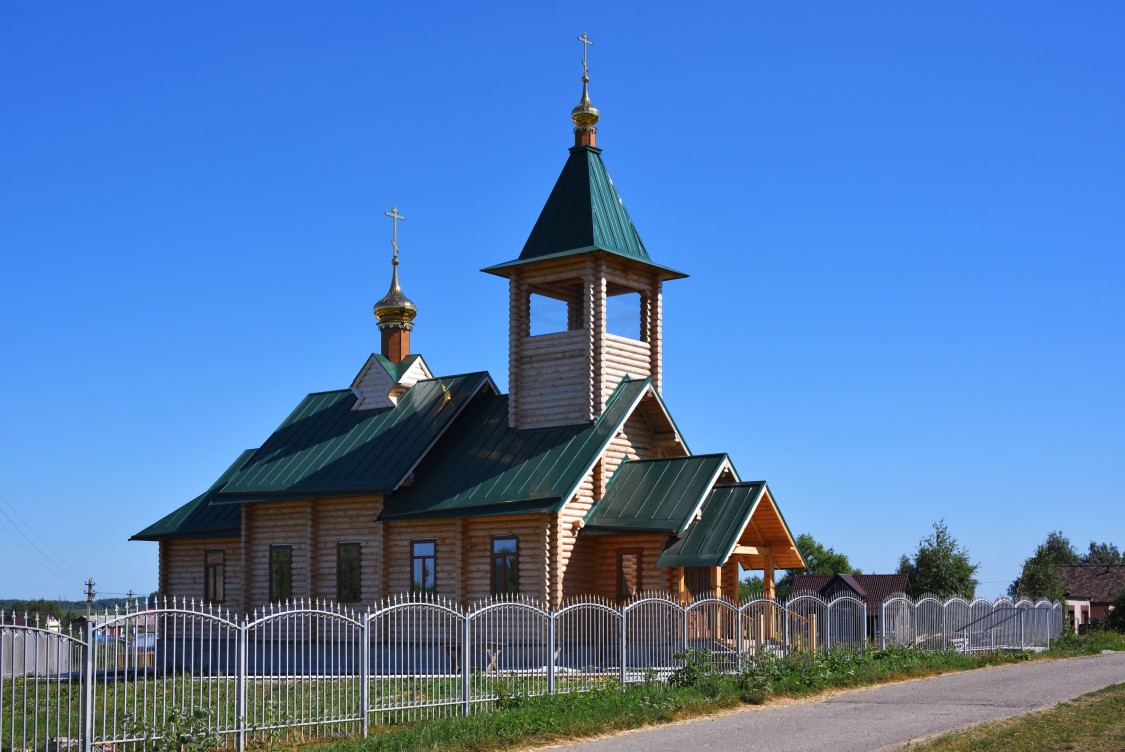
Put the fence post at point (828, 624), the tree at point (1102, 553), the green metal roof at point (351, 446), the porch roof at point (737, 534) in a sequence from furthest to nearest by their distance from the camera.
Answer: the tree at point (1102, 553)
the green metal roof at point (351, 446)
the porch roof at point (737, 534)
the fence post at point (828, 624)

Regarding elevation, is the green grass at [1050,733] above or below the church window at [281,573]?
below

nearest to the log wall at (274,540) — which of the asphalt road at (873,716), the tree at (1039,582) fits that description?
the asphalt road at (873,716)

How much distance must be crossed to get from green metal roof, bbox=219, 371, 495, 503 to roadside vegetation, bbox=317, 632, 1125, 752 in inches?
416

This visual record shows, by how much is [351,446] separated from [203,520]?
17.7 feet

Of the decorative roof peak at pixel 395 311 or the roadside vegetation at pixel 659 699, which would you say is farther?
the decorative roof peak at pixel 395 311

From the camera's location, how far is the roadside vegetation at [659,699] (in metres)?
14.4

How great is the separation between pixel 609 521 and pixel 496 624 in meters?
2.99

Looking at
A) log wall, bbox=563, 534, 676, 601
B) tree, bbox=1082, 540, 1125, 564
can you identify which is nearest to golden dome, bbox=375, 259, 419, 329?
log wall, bbox=563, 534, 676, 601

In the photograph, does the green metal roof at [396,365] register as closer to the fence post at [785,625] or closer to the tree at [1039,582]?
the fence post at [785,625]

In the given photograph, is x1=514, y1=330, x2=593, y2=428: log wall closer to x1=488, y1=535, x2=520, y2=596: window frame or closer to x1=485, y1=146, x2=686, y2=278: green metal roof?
x1=485, y1=146, x2=686, y2=278: green metal roof

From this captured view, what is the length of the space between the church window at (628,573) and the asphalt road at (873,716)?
6279 mm

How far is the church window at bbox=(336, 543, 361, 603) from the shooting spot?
28875 mm

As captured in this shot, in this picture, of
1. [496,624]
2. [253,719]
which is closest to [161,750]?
[253,719]

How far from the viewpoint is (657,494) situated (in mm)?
25828
